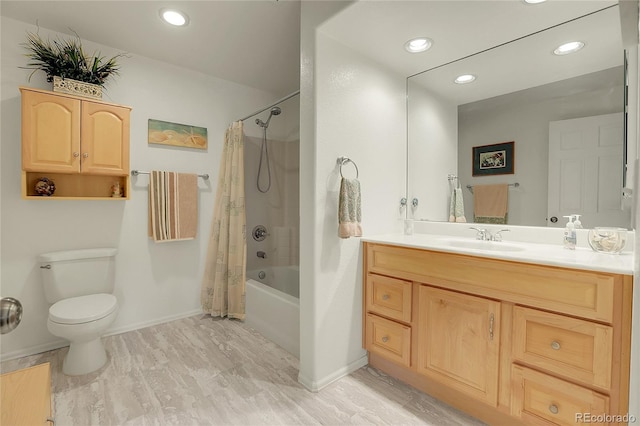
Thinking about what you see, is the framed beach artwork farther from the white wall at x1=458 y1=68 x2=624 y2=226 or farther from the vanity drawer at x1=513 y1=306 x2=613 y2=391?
the vanity drawer at x1=513 y1=306 x2=613 y2=391

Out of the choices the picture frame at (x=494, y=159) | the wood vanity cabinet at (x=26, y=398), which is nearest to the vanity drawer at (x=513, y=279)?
the picture frame at (x=494, y=159)

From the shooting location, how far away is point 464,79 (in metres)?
2.10

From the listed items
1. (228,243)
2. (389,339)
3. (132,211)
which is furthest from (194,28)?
(389,339)

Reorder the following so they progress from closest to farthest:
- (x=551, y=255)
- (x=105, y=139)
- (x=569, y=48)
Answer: (x=551, y=255), (x=569, y=48), (x=105, y=139)

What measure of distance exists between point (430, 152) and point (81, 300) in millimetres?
2795

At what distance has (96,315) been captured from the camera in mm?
1908

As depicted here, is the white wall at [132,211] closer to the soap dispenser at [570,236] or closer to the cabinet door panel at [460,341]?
the cabinet door panel at [460,341]

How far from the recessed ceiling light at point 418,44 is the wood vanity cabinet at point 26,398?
232 centimetres

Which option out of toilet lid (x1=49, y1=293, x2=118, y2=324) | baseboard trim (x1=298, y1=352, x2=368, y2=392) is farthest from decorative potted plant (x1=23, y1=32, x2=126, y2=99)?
baseboard trim (x1=298, y1=352, x2=368, y2=392)

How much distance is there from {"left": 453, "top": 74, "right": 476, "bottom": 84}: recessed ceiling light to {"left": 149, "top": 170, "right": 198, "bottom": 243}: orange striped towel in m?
2.38

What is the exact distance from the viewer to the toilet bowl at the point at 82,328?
185 centimetres

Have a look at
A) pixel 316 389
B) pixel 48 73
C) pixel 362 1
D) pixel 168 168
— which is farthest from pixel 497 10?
pixel 48 73

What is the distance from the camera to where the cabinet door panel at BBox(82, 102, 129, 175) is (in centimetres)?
217

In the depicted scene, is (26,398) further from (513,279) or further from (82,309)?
(513,279)
